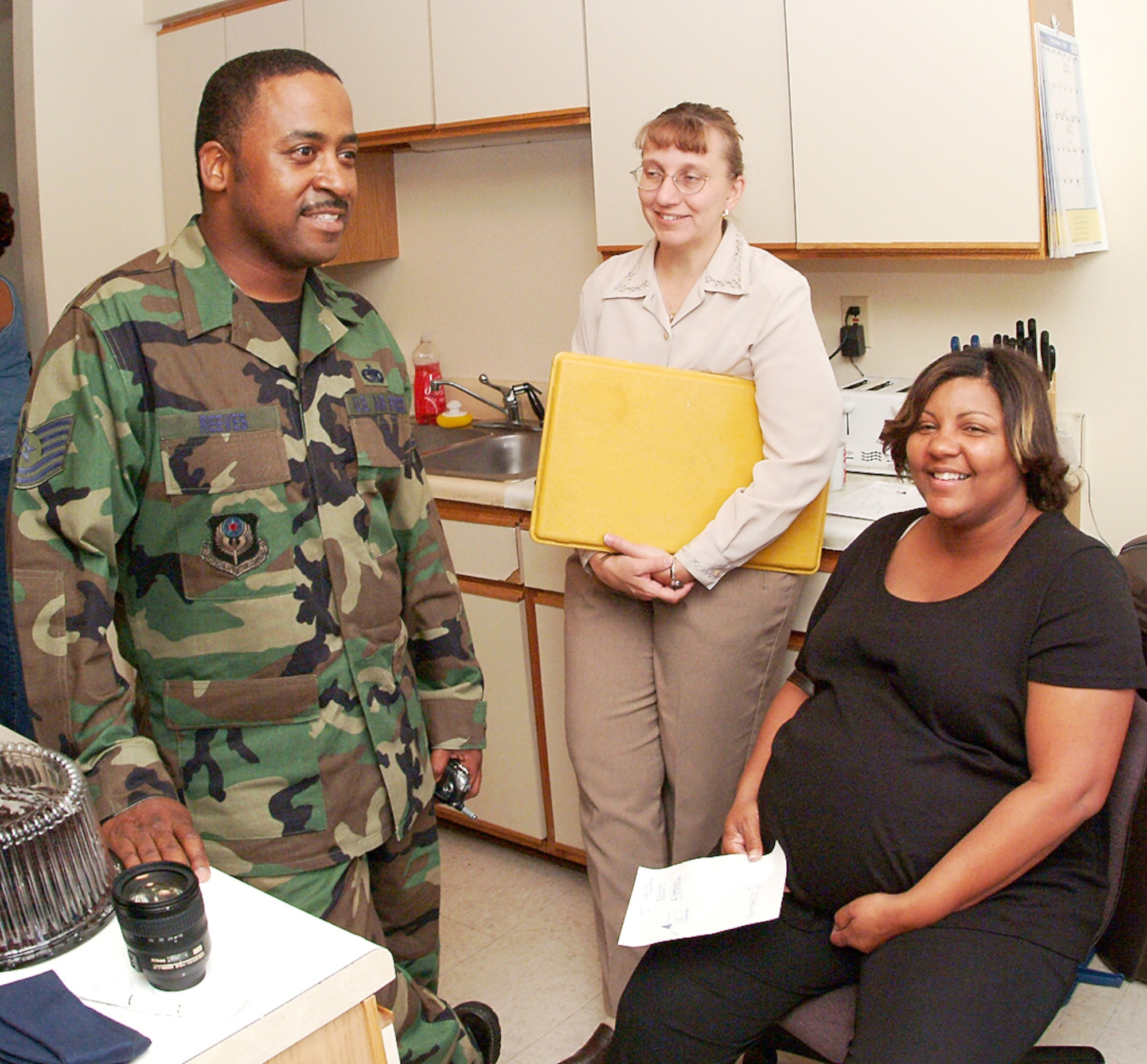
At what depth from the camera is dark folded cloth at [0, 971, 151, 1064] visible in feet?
3.17

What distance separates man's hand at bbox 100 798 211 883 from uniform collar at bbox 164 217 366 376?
1.90 ft

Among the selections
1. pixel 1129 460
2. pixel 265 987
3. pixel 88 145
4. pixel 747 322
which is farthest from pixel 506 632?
pixel 88 145

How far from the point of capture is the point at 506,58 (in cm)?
279

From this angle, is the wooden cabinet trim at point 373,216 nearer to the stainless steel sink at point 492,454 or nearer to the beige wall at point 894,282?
the beige wall at point 894,282

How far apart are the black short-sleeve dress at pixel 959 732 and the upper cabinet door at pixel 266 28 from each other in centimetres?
237

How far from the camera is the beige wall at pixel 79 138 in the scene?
11.5ft

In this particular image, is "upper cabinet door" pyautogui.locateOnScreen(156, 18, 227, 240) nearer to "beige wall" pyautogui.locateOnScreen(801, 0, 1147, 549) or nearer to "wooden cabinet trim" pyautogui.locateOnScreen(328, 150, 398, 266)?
"wooden cabinet trim" pyautogui.locateOnScreen(328, 150, 398, 266)

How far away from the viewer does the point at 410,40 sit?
299cm

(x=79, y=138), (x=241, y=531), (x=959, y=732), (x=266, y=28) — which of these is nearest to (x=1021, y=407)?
(x=959, y=732)

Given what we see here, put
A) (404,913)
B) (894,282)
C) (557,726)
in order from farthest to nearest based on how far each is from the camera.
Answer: (557,726) < (894,282) < (404,913)

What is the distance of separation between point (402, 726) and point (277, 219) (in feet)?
2.28

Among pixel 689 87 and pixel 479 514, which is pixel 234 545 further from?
pixel 689 87

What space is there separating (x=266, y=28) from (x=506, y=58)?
0.91 meters

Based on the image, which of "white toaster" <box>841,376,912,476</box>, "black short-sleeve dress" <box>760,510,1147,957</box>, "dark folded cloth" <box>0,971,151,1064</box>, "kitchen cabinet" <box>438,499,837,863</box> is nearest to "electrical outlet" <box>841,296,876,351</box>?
"white toaster" <box>841,376,912,476</box>
